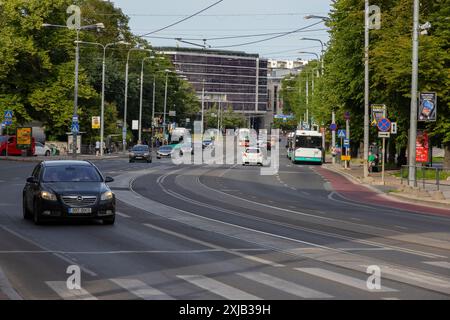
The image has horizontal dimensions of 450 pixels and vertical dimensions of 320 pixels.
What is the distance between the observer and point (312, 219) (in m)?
26.9

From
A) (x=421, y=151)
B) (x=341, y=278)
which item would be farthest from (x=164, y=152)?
(x=341, y=278)

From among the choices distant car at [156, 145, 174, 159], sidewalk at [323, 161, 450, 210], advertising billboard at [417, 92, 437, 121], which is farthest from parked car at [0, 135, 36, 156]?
advertising billboard at [417, 92, 437, 121]

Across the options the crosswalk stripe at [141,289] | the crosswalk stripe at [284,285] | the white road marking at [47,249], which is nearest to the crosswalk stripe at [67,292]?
the crosswalk stripe at [141,289]

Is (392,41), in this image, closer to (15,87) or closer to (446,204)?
(446,204)

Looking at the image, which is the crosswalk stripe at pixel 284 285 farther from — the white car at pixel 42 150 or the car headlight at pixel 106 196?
the white car at pixel 42 150

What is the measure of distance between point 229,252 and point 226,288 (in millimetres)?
4907

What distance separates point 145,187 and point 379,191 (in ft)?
36.5

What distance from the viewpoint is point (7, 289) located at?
1239cm

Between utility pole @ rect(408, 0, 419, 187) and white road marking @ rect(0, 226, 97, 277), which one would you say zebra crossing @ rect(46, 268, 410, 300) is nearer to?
white road marking @ rect(0, 226, 97, 277)

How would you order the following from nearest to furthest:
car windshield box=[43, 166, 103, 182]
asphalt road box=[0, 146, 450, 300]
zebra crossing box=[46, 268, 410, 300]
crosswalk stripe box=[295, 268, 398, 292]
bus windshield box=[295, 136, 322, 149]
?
zebra crossing box=[46, 268, 410, 300]
asphalt road box=[0, 146, 450, 300]
crosswalk stripe box=[295, 268, 398, 292]
car windshield box=[43, 166, 103, 182]
bus windshield box=[295, 136, 322, 149]

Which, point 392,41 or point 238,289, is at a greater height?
point 392,41

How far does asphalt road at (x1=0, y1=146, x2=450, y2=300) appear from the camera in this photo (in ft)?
41.6

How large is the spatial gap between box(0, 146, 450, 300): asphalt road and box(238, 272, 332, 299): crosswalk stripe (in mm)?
14

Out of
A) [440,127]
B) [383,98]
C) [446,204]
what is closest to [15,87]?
[383,98]
